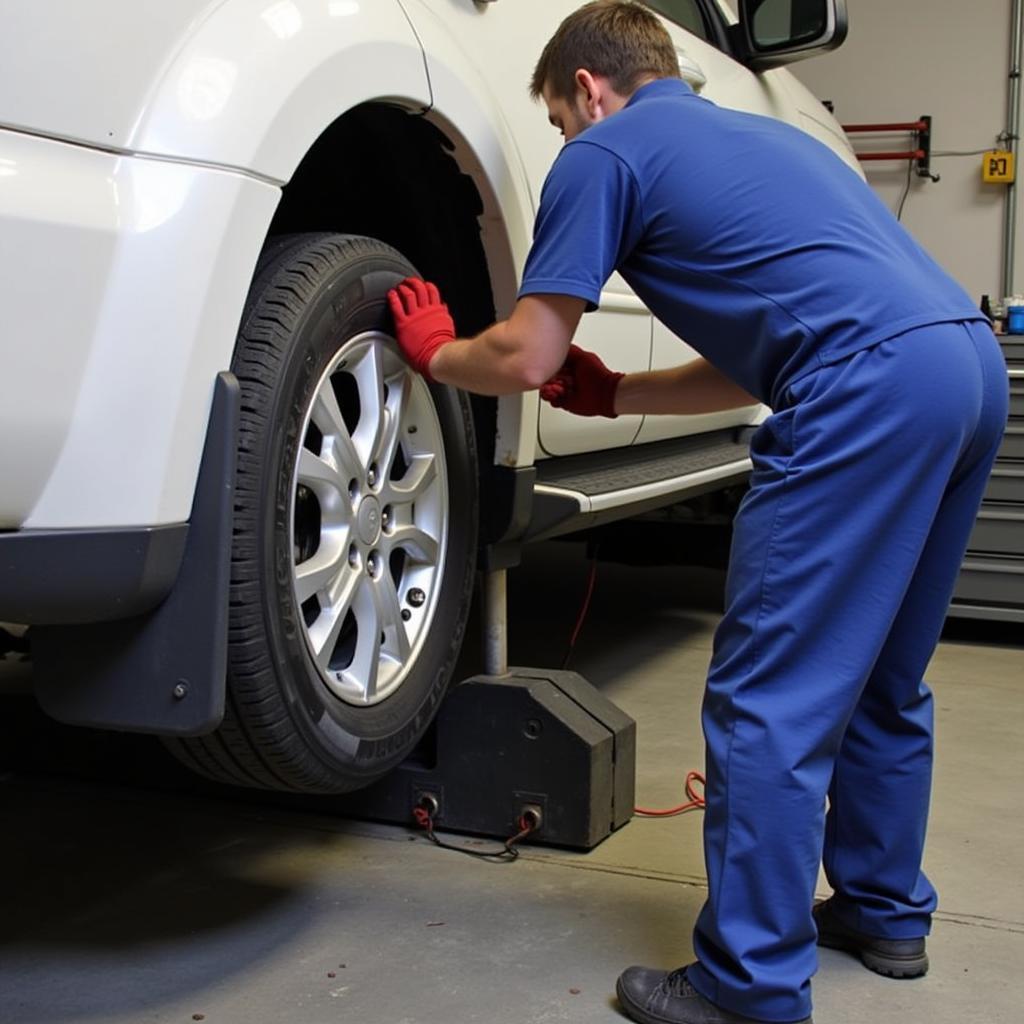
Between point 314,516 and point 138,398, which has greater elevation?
point 138,398

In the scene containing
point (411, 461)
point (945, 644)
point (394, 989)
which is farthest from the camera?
point (945, 644)

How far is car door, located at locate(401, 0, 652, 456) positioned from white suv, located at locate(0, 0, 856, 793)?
1cm

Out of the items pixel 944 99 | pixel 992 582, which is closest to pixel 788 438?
pixel 992 582

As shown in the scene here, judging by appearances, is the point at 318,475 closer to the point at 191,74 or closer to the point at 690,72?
the point at 191,74

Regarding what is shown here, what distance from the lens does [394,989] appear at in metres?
1.84

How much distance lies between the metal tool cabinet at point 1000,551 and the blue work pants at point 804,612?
9.70 ft

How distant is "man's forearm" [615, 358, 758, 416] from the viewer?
221cm

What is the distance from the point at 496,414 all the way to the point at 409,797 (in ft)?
2.38

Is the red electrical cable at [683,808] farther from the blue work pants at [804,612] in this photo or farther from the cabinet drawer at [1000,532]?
the cabinet drawer at [1000,532]

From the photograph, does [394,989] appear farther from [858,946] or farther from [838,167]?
[838,167]

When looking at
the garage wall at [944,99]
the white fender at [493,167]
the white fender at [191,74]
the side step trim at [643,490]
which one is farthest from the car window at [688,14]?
the garage wall at [944,99]

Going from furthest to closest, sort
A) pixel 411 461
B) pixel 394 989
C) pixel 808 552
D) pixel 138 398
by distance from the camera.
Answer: pixel 411 461 → pixel 394 989 → pixel 808 552 → pixel 138 398

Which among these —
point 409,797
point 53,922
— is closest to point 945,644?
point 409,797

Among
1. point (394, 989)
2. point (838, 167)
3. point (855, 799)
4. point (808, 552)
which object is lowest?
point (394, 989)
